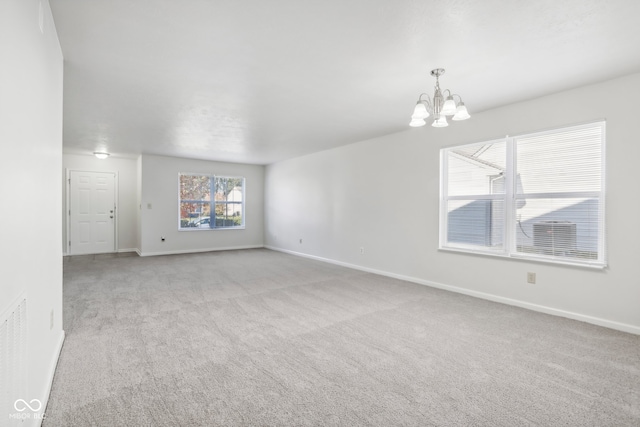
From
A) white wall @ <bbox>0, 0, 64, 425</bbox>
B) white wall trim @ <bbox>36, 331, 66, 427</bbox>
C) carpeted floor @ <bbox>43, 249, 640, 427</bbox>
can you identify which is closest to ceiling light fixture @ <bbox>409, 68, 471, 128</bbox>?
carpeted floor @ <bbox>43, 249, 640, 427</bbox>

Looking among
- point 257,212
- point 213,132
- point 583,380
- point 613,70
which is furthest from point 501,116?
point 257,212

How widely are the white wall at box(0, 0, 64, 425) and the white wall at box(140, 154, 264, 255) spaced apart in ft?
16.8

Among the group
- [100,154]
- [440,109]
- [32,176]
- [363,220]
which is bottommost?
[363,220]

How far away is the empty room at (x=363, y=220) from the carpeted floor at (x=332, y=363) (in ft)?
0.06

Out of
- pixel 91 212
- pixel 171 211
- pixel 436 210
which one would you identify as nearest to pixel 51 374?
pixel 436 210

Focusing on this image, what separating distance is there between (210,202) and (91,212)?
8.76ft

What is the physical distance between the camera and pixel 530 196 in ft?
11.8

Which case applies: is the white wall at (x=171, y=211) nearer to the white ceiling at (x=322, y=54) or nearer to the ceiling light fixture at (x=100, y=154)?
the ceiling light fixture at (x=100, y=154)

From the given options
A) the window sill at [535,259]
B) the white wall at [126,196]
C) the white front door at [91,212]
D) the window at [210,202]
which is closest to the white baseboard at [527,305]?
the window sill at [535,259]

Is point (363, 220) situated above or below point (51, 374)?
above

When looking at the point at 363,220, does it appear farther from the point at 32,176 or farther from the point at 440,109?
the point at 32,176

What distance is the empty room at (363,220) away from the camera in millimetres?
1742

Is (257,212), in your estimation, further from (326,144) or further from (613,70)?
(613,70)

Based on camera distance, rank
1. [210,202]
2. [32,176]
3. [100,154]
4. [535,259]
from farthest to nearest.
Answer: [210,202] < [100,154] < [535,259] < [32,176]
